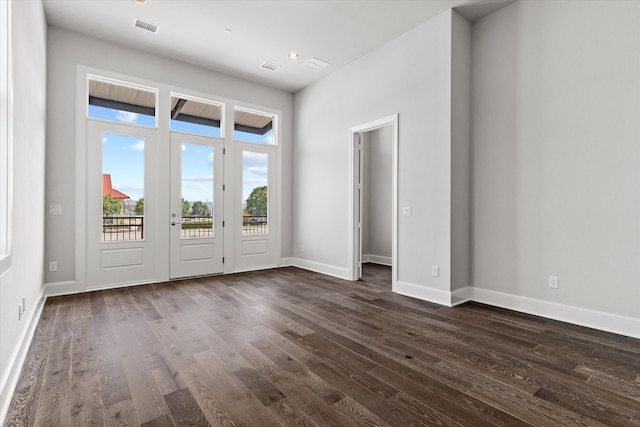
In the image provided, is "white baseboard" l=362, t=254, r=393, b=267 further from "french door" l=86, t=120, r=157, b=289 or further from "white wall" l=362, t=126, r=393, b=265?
"french door" l=86, t=120, r=157, b=289

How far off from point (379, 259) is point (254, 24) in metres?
4.87

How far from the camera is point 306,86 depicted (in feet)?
20.6

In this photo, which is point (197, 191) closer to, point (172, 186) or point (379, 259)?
point (172, 186)

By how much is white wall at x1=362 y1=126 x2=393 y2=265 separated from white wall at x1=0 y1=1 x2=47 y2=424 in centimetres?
548

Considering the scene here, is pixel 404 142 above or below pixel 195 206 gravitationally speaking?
above

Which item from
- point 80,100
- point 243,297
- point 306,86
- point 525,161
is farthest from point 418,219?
point 80,100

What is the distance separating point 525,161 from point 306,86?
4062 millimetres

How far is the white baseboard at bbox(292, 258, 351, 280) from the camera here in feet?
17.9

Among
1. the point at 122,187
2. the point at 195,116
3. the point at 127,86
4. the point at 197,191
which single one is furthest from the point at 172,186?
the point at 127,86

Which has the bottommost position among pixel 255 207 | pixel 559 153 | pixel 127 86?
pixel 255 207

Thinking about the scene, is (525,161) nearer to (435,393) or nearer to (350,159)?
(350,159)

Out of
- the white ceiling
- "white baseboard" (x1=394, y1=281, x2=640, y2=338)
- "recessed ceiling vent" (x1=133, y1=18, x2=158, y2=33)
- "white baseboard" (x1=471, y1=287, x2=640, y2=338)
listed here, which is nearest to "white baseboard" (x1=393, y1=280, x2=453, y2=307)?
"white baseboard" (x1=394, y1=281, x2=640, y2=338)

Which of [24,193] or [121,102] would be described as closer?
[24,193]

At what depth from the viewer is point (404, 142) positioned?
4449mm
